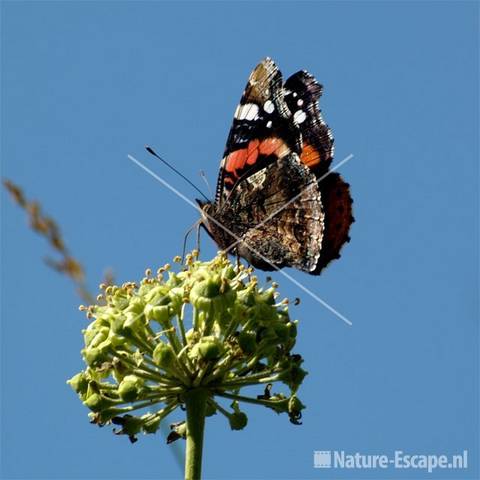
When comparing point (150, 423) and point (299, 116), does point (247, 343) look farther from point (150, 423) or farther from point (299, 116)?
point (299, 116)

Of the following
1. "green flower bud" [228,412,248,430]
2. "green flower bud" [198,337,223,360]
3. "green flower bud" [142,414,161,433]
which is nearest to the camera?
"green flower bud" [198,337,223,360]

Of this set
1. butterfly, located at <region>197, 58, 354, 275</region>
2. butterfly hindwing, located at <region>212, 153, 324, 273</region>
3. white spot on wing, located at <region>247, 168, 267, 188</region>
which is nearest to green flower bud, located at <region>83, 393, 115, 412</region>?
butterfly hindwing, located at <region>212, 153, 324, 273</region>

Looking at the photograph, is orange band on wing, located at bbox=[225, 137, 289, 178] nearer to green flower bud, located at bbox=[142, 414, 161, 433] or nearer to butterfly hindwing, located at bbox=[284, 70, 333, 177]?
butterfly hindwing, located at bbox=[284, 70, 333, 177]

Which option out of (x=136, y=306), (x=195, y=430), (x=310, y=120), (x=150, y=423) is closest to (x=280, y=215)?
(x=310, y=120)

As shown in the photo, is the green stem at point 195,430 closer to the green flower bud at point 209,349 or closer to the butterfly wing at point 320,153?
the green flower bud at point 209,349

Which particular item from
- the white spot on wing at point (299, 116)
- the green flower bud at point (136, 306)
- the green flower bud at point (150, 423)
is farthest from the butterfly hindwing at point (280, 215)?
the green flower bud at point (150, 423)

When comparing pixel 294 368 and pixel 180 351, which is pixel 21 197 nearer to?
pixel 180 351

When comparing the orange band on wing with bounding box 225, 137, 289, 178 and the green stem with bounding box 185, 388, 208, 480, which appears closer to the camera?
the green stem with bounding box 185, 388, 208, 480

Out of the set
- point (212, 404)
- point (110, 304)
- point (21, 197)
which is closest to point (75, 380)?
point (110, 304)
